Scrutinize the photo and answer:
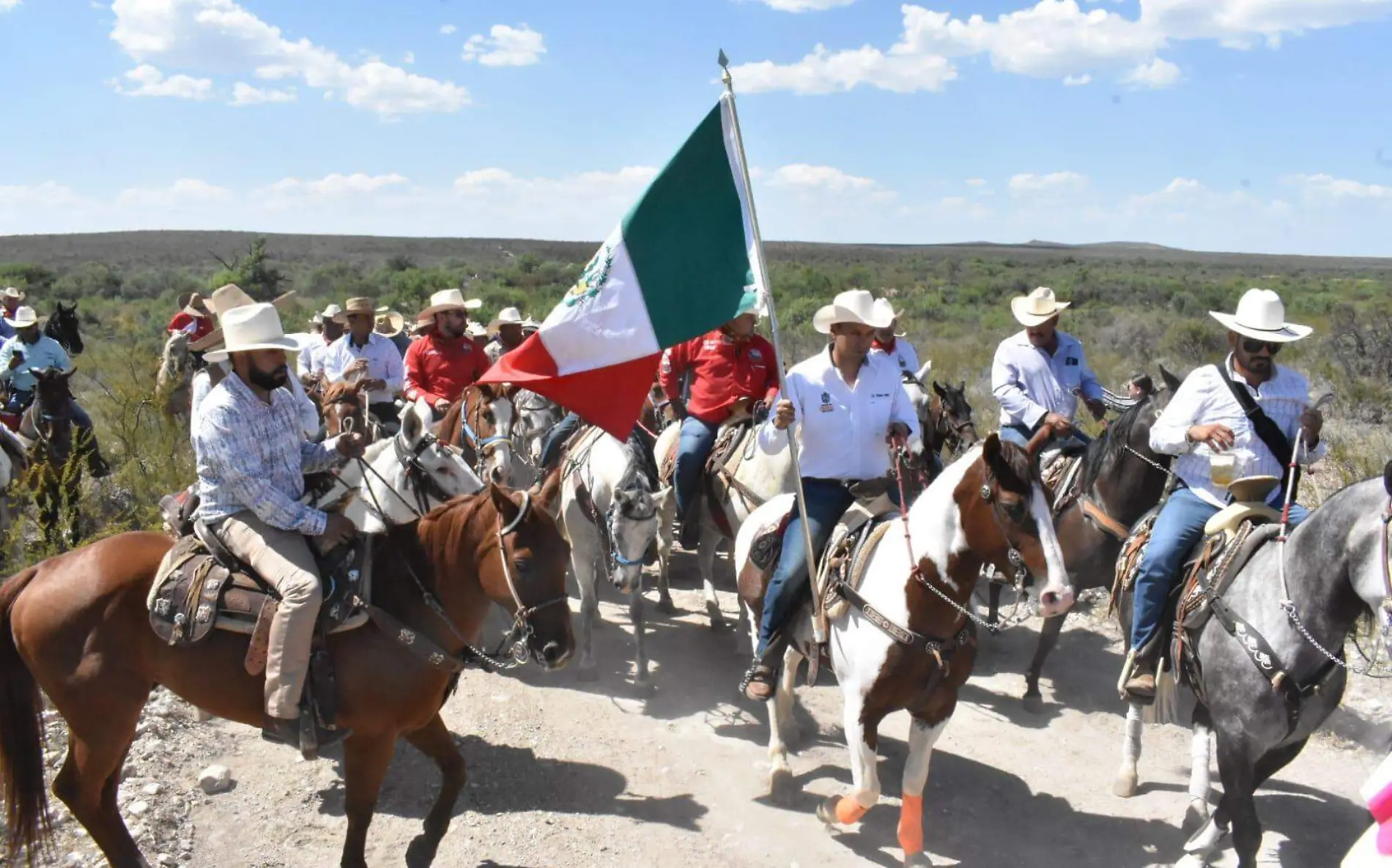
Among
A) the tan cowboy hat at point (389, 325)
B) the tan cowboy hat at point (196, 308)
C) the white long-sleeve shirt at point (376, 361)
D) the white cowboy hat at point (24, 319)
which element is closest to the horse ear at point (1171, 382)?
the white long-sleeve shirt at point (376, 361)

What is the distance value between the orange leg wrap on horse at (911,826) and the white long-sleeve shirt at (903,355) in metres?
5.66

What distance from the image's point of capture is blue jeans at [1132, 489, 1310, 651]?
5672 mm

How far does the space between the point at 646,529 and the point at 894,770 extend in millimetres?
2449

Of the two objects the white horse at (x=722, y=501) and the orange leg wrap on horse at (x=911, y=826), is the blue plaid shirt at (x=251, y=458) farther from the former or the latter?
the orange leg wrap on horse at (x=911, y=826)

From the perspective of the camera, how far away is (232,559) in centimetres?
489

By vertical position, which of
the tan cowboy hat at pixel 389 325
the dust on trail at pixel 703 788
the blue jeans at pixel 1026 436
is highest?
the tan cowboy hat at pixel 389 325

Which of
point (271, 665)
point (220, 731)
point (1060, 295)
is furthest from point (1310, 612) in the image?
point (1060, 295)

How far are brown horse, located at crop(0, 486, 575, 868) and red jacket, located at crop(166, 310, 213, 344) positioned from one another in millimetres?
8212

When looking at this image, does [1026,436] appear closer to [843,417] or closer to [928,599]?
[843,417]

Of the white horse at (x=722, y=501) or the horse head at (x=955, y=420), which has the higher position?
the horse head at (x=955, y=420)

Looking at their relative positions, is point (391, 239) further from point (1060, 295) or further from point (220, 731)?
point (220, 731)

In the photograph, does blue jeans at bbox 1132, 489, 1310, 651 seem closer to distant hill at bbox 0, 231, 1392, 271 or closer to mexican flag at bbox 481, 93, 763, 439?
mexican flag at bbox 481, 93, 763, 439

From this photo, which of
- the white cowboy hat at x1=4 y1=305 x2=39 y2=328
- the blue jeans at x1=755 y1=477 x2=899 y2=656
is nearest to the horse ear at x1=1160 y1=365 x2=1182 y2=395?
the blue jeans at x1=755 y1=477 x2=899 y2=656

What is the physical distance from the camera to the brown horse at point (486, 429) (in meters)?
8.41
